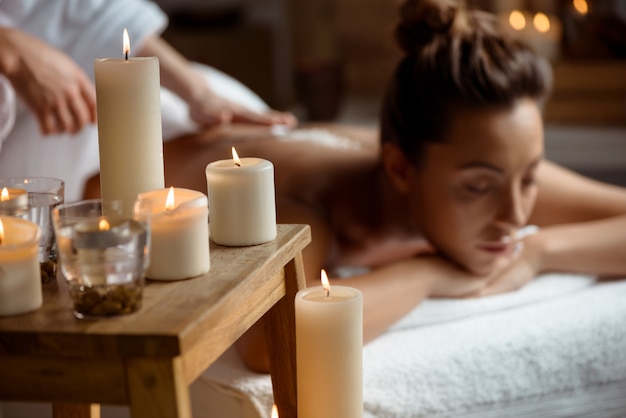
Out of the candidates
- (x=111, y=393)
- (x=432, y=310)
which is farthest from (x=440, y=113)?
(x=111, y=393)

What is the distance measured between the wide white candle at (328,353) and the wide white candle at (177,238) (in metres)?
0.16

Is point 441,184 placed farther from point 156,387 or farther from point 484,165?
point 156,387

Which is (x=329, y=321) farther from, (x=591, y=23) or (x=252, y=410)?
(x=591, y=23)

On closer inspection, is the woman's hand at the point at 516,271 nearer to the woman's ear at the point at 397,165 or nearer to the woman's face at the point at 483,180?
the woman's face at the point at 483,180

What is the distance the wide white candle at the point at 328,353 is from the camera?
1002 mm

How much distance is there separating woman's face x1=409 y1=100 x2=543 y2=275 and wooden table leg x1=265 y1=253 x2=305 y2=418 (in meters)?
0.54

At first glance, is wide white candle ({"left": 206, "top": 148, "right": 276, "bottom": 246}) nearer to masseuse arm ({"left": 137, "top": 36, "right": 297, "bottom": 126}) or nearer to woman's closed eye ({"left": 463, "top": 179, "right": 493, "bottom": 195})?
woman's closed eye ({"left": 463, "top": 179, "right": 493, "bottom": 195})

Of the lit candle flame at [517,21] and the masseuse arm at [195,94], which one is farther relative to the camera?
the lit candle flame at [517,21]

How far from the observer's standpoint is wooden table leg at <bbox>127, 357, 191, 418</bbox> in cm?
75

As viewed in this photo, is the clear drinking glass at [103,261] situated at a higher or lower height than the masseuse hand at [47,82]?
lower

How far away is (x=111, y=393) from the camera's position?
2.52ft

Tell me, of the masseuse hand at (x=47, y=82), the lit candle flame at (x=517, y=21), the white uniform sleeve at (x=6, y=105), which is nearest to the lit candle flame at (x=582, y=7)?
the lit candle flame at (x=517, y=21)

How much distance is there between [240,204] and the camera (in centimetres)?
98

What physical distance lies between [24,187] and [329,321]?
1.14 feet
